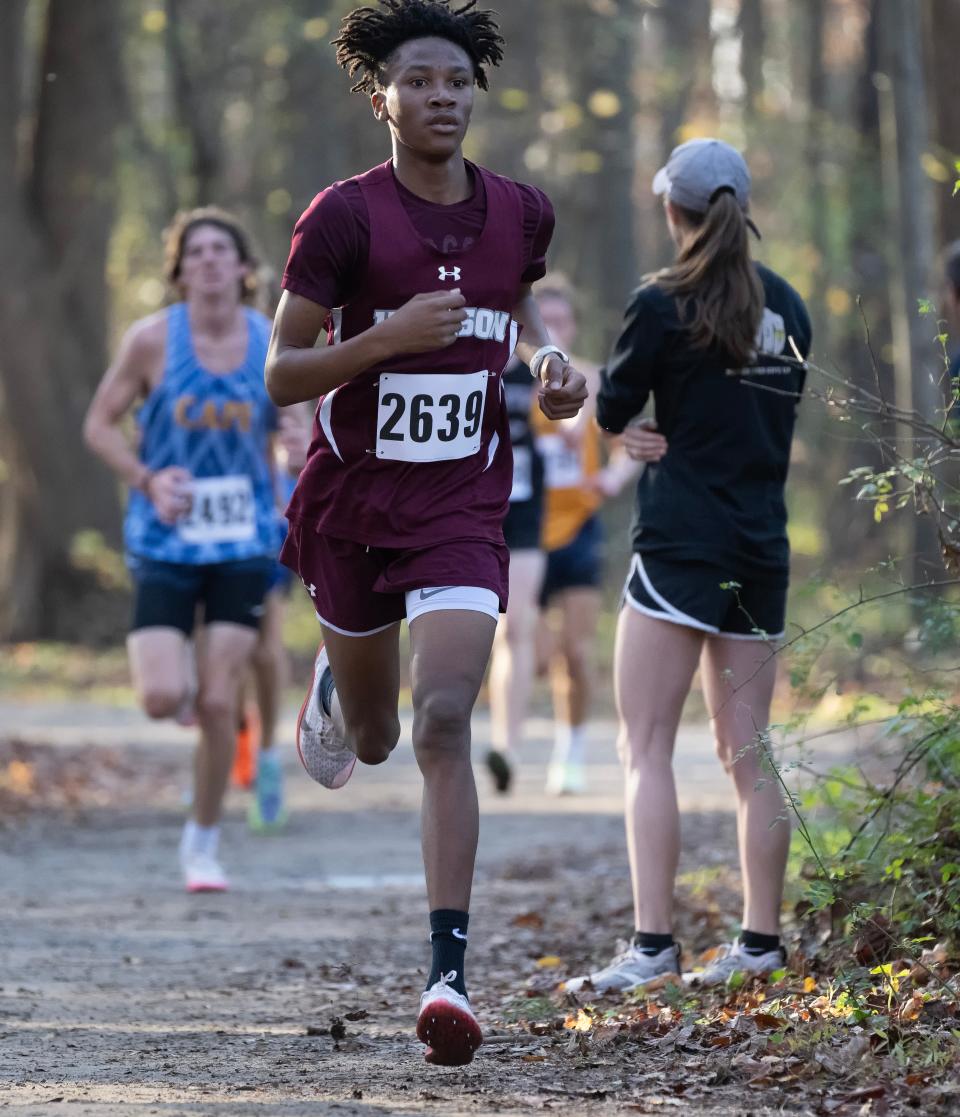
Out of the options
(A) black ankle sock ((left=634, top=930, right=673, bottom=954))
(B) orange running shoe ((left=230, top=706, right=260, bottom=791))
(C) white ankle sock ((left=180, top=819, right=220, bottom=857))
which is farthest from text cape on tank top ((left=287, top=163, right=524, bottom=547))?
(B) orange running shoe ((left=230, top=706, right=260, bottom=791))

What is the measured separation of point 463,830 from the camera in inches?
185

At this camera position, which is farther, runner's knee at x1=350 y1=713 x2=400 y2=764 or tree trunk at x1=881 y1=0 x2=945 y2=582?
tree trunk at x1=881 y1=0 x2=945 y2=582

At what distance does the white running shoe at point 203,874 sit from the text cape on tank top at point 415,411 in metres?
3.36

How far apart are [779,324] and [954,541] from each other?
1.06m

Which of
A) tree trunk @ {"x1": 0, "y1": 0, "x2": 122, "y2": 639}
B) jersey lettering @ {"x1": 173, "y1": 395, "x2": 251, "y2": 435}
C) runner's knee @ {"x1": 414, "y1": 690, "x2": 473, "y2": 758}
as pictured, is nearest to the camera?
runner's knee @ {"x1": 414, "y1": 690, "x2": 473, "y2": 758}

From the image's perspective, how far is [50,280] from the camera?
71.0 feet

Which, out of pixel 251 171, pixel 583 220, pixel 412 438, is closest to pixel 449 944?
pixel 412 438

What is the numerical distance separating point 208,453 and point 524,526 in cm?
272

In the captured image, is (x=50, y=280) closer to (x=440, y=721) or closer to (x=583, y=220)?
(x=583, y=220)

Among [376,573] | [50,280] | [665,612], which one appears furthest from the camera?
[50,280]

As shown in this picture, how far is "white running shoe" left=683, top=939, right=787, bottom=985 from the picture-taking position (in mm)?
5609

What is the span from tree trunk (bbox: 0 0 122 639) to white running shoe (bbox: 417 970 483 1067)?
1777 centimetres

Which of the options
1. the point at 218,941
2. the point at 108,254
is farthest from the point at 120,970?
the point at 108,254

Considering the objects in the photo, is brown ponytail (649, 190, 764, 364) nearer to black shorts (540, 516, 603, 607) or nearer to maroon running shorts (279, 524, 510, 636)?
maroon running shorts (279, 524, 510, 636)
